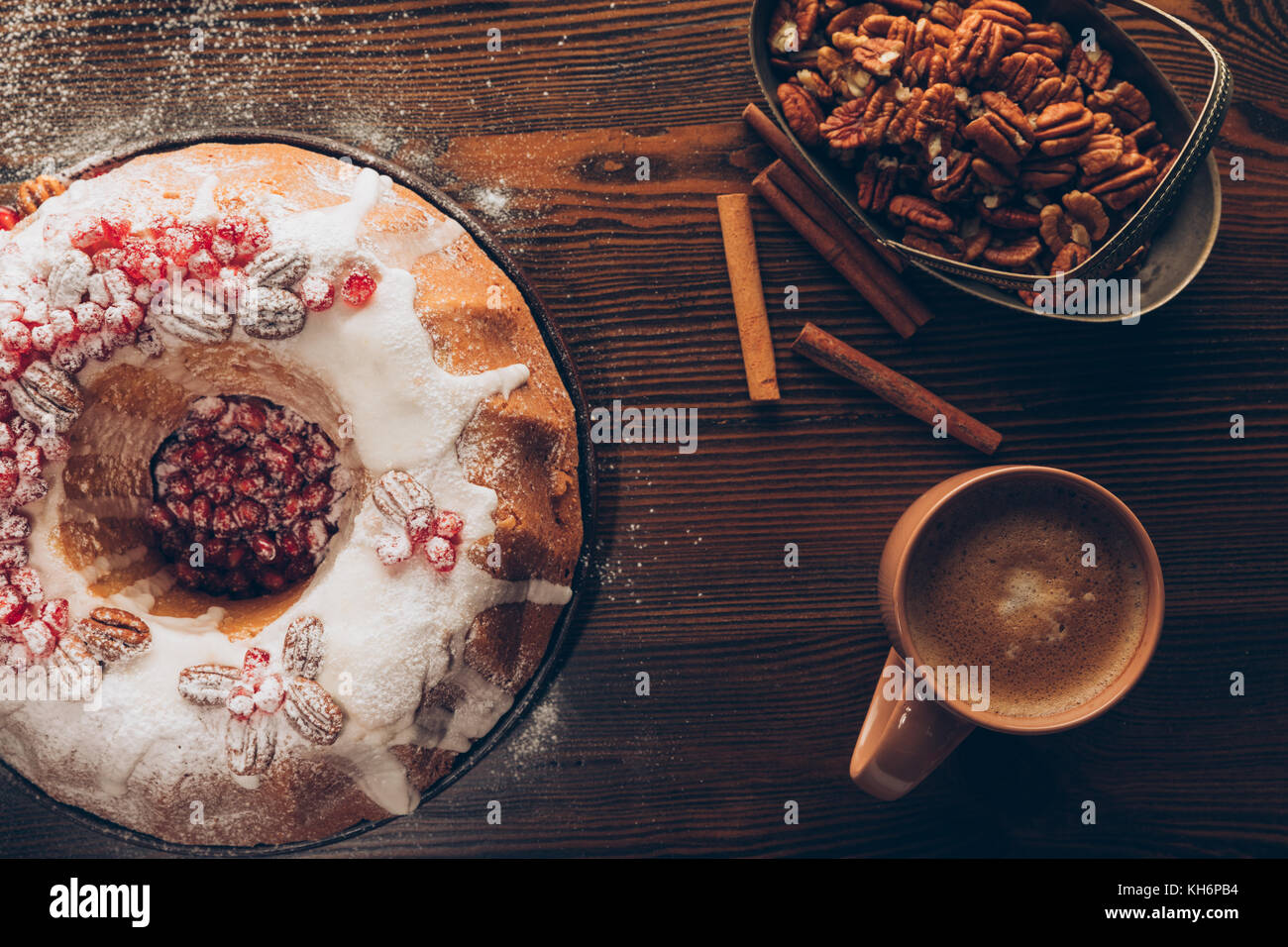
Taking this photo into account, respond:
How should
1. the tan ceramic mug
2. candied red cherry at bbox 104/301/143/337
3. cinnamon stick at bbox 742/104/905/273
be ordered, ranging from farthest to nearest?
cinnamon stick at bbox 742/104/905/273, the tan ceramic mug, candied red cherry at bbox 104/301/143/337

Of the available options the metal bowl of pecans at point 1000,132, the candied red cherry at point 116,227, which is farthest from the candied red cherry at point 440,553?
the metal bowl of pecans at point 1000,132

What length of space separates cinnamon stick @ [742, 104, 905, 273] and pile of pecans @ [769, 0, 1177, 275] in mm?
94

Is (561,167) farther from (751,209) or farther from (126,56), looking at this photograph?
(126,56)

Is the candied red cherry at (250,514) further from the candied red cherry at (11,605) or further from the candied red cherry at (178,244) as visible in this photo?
the candied red cherry at (178,244)

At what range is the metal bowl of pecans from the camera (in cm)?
130

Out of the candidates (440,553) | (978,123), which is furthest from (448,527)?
(978,123)

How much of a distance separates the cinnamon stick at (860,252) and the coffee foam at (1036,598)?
40 cm

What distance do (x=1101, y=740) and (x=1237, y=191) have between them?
1078 mm

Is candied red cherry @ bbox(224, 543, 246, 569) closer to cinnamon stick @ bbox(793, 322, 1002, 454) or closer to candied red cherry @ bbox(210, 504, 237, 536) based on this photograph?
candied red cherry @ bbox(210, 504, 237, 536)

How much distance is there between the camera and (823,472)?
1.55m

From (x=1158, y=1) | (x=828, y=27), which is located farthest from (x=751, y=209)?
(x=1158, y=1)

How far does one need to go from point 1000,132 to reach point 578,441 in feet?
2.79

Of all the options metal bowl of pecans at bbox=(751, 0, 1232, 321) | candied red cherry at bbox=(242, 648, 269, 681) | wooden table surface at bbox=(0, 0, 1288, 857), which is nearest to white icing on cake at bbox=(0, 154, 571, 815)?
candied red cherry at bbox=(242, 648, 269, 681)

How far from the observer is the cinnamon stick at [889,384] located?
1512mm
